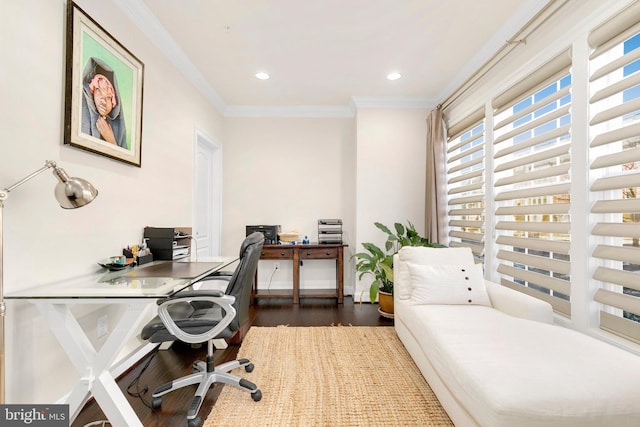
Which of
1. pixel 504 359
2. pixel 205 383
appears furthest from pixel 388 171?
pixel 205 383

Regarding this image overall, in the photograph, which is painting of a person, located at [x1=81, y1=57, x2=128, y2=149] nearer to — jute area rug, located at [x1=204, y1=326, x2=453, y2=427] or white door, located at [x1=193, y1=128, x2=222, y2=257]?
white door, located at [x1=193, y1=128, x2=222, y2=257]

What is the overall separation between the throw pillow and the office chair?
125 cm

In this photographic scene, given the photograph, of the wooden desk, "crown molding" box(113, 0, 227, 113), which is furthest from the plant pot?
"crown molding" box(113, 0, 227, 113)

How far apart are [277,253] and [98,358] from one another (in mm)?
2560

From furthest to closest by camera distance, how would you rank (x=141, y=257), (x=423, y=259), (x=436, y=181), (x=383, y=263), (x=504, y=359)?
(x=436, y=181) → (x=383, y=263) → (x=423, y=259) → (x=141, y=257) → (x=504, y=359)

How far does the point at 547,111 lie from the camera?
88.9 inches

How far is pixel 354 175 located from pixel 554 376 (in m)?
3.20

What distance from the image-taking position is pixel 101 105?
1887 mm

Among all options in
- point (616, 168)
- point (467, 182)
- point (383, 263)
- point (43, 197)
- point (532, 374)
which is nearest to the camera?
point (532, 374)

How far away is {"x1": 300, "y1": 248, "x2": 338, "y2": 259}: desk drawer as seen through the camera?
3.90 m

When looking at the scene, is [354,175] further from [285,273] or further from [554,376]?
[554,376]

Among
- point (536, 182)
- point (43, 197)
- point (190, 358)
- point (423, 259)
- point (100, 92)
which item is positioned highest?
point (100, 92)

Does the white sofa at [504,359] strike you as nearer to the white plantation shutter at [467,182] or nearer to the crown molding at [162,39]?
the white plantation shutter at [467,182]

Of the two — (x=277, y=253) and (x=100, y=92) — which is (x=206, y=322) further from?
(x=277, y=253)
